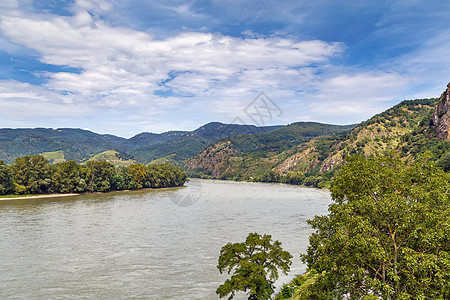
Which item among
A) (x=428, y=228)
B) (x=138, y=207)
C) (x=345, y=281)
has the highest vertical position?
(x=428, y=228)

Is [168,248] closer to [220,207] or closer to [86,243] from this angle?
[86,243]

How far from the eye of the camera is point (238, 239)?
52594 mm

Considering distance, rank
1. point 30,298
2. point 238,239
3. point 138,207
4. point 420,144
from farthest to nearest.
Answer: point 420,144
point 138,207
point 238,239
point 30,298

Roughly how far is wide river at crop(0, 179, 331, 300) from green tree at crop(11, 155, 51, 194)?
29290 millimetres

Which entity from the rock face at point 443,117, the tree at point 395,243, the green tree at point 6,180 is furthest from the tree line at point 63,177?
the rock face at point 443,117

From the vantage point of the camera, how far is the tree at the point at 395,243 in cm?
1514

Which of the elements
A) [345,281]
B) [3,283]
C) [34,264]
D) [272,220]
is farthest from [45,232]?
[345,281]

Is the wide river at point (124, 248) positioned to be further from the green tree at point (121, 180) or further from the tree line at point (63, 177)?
the green tree at point (121, 180)

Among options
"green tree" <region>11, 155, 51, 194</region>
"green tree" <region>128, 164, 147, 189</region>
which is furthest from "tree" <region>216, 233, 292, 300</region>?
"green tree" <region>128, 164, 147, 189</region>

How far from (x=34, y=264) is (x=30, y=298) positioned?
11.1m

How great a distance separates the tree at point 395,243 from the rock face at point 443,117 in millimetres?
125952

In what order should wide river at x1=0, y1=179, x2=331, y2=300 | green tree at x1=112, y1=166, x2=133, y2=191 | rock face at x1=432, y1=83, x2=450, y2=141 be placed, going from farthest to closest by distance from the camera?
green tree at x1=112, y1=166, x2=133, y2=191 < rock face at x1=432, y1=83, x2=450, y2=141 < wide river at x1=0, y1=179, x2=331, y2=300

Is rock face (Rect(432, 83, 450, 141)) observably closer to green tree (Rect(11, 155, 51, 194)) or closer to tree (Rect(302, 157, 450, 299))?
tree (Rect(302, 157, 450, 299))

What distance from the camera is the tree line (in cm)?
10788
